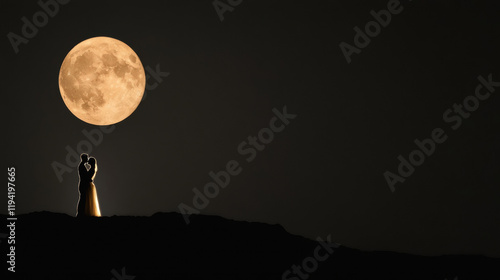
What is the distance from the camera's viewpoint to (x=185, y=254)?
39.3 ft

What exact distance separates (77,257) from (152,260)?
4.94 ft

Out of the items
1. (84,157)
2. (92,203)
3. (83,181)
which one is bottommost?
(92,203)

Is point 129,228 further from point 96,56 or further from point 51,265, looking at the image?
point 96,56

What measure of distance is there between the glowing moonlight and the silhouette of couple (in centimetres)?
177

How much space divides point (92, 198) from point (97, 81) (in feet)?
11.9

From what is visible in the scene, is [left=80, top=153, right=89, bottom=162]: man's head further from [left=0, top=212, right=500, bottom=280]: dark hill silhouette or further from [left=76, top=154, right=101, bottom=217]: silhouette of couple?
[left=0, top=212, right=500, bottom=280]: dark hill silhouette

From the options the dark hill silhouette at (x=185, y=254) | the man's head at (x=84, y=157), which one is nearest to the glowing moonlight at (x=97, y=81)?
the man's head at (x=84, y=157)

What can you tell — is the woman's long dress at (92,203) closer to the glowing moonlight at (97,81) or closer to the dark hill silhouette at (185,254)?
the dark hill silhouette at (185,254)

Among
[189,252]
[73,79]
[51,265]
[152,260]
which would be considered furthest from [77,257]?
[73,79]

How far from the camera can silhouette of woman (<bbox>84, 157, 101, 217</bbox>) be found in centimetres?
1434

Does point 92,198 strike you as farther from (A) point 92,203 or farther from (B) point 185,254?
(B) point 185,254

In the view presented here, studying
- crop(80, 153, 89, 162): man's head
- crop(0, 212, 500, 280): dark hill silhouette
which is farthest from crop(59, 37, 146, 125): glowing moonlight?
crop(0, 212, 500, 280): dark hill silhouette

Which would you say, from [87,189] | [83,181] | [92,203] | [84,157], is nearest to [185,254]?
[92,203]

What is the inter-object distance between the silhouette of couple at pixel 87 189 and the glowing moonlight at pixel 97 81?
1770mm
